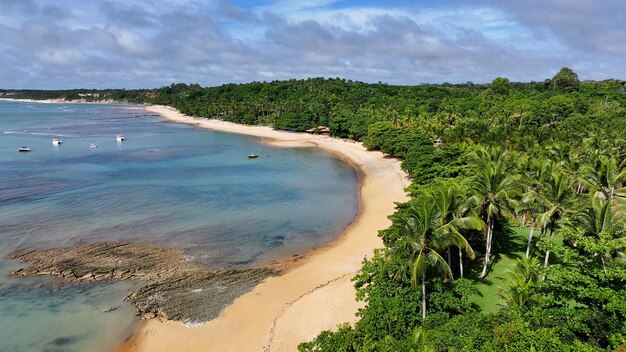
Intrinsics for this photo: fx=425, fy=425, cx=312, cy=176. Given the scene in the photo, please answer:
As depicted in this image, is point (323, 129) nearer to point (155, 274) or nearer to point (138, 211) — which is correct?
point (138, 211)

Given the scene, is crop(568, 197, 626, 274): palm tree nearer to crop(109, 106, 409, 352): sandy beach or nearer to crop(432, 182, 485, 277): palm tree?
crop(432, 182, 485, 277): palm tree

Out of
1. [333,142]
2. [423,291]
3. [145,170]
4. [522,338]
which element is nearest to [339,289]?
[423,291]

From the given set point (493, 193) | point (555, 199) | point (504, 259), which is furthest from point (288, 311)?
point (555, 199)

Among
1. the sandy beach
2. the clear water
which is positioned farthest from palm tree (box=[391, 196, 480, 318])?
the clear water

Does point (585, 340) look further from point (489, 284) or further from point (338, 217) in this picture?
point (338, 217)

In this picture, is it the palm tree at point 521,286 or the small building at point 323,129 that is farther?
the small building at point 323,129

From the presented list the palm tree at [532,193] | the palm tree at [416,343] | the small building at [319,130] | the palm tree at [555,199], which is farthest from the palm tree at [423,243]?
the small building at [319,130]

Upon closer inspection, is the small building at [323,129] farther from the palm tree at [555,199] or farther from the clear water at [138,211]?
the palm tree at [555,199]
